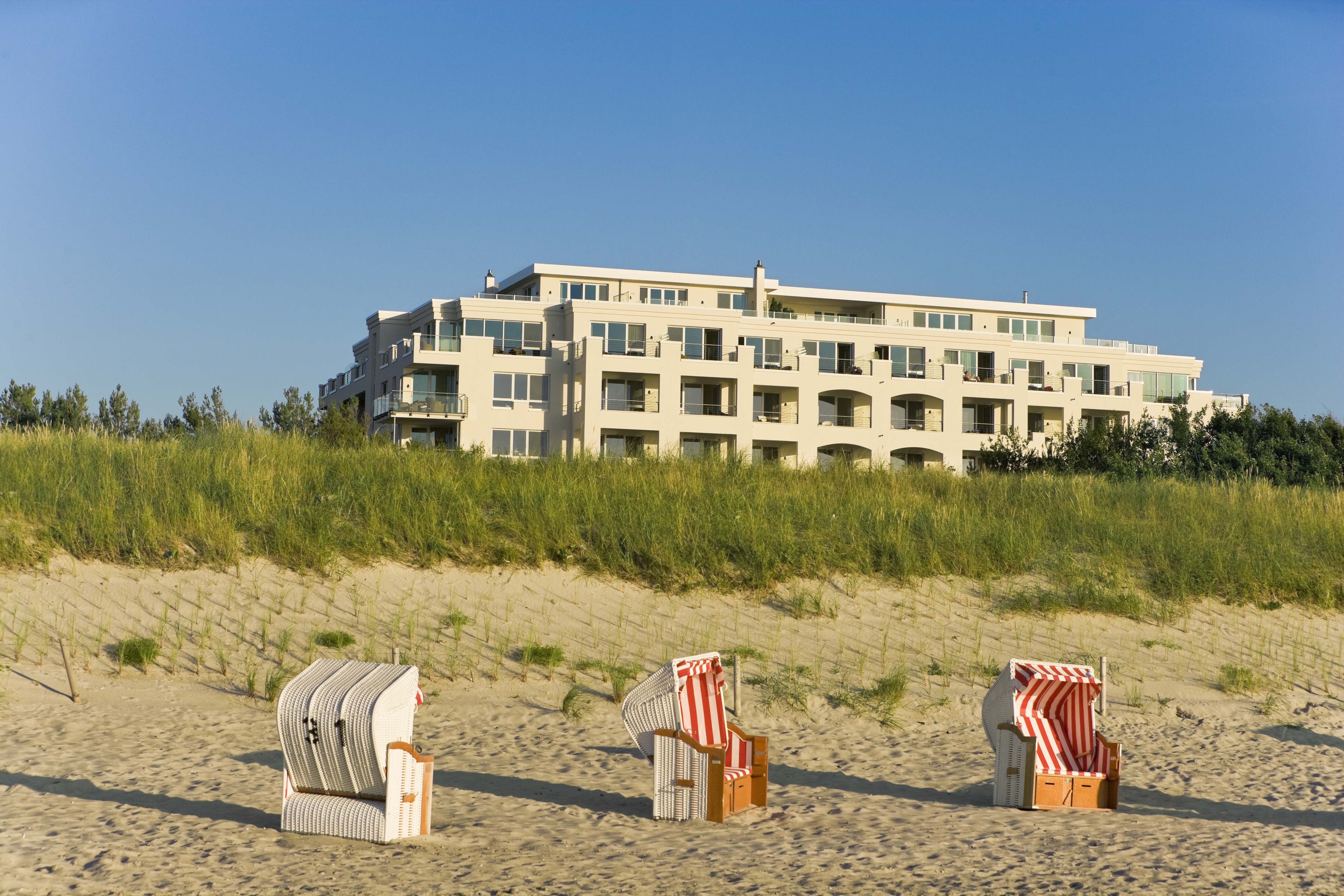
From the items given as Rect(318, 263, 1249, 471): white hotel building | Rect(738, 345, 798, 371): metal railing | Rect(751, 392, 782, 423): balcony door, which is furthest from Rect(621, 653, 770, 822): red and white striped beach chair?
Rect(738, 345, 798, 371): metal railing

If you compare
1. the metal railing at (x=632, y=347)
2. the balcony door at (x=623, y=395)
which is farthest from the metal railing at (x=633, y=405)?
the metal railing at (x=632, y=347)

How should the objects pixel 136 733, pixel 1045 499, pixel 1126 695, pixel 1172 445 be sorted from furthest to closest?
pixel 1172 445 → pixel 1045 499 → pixel 1126 695 → pixel 136 733

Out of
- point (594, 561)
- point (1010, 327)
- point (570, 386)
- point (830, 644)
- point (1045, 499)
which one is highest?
point (1010, 327)

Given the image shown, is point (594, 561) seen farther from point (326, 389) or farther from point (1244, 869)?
point (326, 389)

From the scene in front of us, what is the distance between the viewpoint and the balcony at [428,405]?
5716 centimetres

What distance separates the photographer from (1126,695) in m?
14.0

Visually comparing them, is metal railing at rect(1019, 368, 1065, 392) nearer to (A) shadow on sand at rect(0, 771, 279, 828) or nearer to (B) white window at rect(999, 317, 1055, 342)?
(B) white window at rect(999, 317, 1055, 342)

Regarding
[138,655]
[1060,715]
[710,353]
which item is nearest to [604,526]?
[138,655]

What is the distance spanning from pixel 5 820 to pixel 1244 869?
817 centimetres

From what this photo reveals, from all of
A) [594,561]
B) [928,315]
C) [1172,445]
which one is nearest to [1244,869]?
[594,561]

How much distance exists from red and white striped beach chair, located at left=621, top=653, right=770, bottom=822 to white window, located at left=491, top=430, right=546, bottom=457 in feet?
160

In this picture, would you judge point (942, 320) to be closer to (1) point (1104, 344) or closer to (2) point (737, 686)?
(1) point (1104, 344)

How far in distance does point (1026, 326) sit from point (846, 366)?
18145 millimetres

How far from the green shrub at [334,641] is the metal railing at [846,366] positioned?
5059 centimetres
